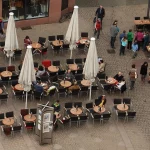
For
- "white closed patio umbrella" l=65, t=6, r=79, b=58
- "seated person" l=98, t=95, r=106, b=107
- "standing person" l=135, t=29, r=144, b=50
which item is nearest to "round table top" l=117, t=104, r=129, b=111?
"seated person" l=98, t=95, r=106, b=107

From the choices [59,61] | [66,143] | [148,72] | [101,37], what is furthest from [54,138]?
[101,37]

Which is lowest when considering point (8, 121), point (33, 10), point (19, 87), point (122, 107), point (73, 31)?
point (8, 121)

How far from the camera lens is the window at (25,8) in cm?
4044

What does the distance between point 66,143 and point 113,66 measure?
8471 mm

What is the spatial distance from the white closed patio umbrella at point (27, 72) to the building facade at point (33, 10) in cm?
1008

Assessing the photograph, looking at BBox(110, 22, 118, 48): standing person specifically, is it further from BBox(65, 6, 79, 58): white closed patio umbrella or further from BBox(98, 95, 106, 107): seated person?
BBox(98, 95, 106, 107): seated person

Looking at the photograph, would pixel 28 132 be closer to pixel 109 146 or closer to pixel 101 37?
pixel 109 146

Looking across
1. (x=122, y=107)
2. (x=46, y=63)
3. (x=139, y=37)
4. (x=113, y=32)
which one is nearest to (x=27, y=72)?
(x=46, y=63)

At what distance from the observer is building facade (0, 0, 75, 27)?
40.5m

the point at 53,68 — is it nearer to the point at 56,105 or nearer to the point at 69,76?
the point at 69,76

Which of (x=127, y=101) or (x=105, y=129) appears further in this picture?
(x=127, y=101)

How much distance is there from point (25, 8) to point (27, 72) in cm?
1092

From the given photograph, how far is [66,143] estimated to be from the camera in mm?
30922

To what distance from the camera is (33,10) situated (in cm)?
4141
